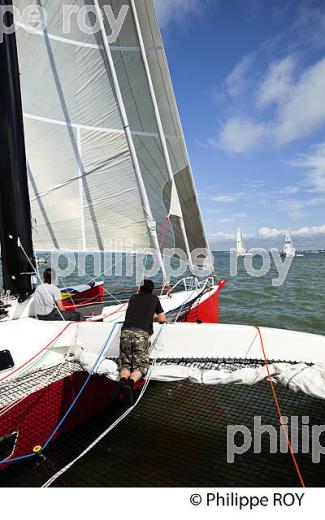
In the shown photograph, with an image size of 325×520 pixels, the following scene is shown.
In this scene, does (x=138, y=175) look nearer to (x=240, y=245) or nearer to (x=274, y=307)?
(x=274, y=307)

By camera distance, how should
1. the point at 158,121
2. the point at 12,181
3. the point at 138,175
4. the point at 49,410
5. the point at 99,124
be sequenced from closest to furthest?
the point at 49,410 → the point at 12,181 → the point at 138,175 → the point at 158,121 → the point at 99,124

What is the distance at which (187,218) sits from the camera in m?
8.08

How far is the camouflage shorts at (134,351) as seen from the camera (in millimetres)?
3559

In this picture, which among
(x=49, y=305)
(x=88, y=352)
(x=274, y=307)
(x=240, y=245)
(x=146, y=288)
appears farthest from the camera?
(x=240, y=245)

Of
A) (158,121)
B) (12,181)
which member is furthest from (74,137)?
(12,181)

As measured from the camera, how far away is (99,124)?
7.67 metres

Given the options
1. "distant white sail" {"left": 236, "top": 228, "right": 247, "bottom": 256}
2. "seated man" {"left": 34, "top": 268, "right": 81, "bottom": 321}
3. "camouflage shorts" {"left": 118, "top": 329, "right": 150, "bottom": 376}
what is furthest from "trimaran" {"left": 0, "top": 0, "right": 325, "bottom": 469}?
"distant white sail" {"left": 236, "top": 228, "right": 247, "bottom": 256}

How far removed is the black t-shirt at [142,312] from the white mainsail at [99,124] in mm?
3657

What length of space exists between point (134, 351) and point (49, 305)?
1950 mm

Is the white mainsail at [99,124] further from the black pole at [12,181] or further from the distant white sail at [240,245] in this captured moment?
the distant white sail at [240,245]

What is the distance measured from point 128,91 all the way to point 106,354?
6.35m

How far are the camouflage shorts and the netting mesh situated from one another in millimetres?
429
